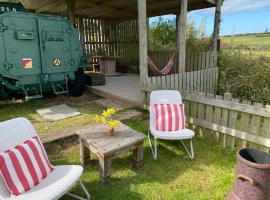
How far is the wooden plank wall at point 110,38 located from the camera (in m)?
10.8

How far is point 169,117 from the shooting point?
398 centimetres

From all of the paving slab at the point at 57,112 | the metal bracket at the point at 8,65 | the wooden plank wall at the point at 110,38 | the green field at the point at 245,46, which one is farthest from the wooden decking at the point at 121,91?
the green field at the point at 245,46

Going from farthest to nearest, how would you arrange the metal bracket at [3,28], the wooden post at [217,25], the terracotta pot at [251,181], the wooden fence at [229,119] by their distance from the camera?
the wooden post at [217,25] → the metal bracket at [3,28] → the wooden fence at [229,119] → the terracotta pot at [251,181]

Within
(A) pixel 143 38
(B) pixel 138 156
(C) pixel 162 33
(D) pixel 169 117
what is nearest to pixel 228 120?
(D) pixel 169 117

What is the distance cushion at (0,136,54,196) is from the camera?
225cm

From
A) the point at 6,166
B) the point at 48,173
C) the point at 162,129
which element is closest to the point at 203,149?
the point at 162,129

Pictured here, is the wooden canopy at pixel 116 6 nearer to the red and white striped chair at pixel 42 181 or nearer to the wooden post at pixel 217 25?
the wooden post at pixel 217 25

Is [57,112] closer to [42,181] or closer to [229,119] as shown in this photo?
[42,181]

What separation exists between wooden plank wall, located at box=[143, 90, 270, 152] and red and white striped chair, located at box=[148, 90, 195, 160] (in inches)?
18.0

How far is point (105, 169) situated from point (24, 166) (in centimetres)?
102

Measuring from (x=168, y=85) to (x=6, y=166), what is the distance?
4534mm

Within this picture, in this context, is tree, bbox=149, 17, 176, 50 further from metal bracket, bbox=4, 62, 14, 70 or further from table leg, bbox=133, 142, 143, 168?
table leg, bbox=133, 142, 143, 168

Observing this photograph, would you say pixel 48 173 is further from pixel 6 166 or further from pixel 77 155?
pixel 77 155

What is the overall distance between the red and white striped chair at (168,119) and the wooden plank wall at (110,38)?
6.62m
